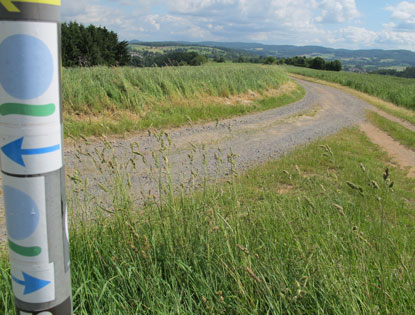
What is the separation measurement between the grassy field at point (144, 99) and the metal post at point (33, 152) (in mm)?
7247

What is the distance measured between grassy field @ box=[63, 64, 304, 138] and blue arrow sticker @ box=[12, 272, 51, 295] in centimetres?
726

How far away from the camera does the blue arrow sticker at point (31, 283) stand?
4.56 feet

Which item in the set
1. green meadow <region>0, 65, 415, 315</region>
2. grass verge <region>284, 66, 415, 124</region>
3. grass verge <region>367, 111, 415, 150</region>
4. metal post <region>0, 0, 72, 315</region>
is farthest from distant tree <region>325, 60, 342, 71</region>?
metal post <region>0, 0, 72, 315</region>

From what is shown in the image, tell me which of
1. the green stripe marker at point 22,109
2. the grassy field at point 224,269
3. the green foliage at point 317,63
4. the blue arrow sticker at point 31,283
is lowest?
the grassy field at point 224,269

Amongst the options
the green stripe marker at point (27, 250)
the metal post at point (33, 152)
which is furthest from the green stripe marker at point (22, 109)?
the green stripe marker at point (27, 250)

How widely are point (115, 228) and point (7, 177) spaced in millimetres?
1718

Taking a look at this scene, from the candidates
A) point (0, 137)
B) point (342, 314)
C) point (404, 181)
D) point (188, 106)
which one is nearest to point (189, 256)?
point (342, 314)

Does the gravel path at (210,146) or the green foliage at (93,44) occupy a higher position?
the green foliage at (93,44)

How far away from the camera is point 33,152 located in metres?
1.28

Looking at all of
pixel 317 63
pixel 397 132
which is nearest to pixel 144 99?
pixel 397 132

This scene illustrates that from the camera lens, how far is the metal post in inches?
48.3

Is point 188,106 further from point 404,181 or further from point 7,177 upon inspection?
point 7,177

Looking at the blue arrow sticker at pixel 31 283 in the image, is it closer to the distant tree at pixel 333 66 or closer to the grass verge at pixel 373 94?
the grass verge at pixel 373 94

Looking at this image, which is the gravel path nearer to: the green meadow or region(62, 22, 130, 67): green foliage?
the green meadow
